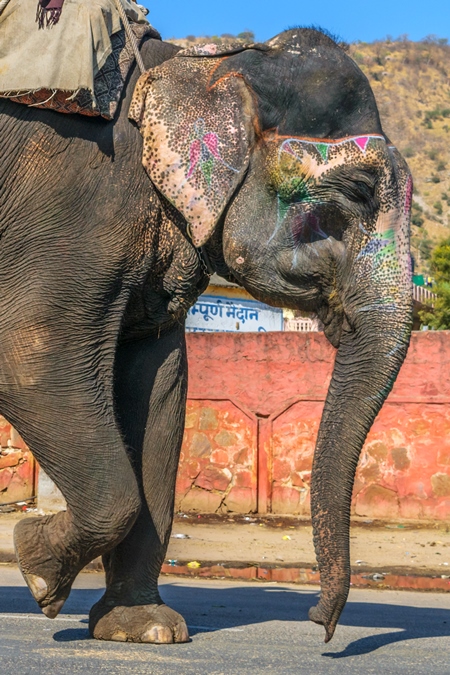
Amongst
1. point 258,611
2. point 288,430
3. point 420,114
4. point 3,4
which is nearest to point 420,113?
point 420,114

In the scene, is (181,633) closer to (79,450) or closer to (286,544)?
(79,450)

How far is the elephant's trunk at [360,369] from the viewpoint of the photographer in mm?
4520

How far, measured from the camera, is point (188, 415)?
13.4 meters

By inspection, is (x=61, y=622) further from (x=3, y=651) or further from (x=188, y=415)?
(x=188, y=415)

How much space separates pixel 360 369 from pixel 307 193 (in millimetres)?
762

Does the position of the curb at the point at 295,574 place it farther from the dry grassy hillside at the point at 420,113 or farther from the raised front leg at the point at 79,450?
the dry grassy hillside at the point at 420,113

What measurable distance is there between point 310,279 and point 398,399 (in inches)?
324

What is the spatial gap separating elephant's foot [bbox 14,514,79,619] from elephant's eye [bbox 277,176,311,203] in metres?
1.70

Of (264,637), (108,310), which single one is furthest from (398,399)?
(108,310)

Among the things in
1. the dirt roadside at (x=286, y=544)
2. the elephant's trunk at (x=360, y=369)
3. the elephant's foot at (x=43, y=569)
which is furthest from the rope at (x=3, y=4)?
the dirt roadside at (x=286, y=544)

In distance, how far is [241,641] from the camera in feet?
17.3

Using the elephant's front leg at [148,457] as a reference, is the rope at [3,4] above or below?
above

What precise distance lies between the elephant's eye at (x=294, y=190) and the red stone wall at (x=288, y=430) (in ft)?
26.4

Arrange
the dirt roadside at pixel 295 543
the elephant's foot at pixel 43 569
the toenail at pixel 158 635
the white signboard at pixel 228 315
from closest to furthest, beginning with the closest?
the elephant's foot at pixel 43 569
the toenail at pixel 158 635
the dirt roadside at pixel 295 543
the white signboard at pixel 228 315
